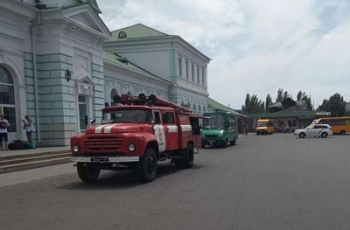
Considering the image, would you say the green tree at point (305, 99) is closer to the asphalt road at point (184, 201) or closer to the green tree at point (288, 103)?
the green tree at point (288, 103)

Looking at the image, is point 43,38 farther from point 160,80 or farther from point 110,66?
point 160,80

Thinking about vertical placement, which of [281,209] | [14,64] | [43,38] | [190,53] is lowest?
Answer: [281,209]

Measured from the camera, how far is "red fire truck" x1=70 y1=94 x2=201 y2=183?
11.2 meters

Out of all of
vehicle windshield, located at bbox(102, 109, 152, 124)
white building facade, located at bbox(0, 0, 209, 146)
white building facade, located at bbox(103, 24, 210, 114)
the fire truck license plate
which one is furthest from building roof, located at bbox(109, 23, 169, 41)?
the fire truck license plate

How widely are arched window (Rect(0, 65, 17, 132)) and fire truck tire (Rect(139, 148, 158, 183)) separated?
10.9m

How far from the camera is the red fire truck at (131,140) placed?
36.7 ft

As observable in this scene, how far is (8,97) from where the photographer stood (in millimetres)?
20562

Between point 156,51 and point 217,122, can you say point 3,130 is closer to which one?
point 217,122

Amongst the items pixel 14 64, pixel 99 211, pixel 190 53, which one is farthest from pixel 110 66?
pixel 99 211

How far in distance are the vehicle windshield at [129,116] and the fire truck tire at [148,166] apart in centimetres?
108

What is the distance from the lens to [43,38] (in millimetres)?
22219

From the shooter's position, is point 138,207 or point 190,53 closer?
point 138,207

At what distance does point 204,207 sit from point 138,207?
4.21ft

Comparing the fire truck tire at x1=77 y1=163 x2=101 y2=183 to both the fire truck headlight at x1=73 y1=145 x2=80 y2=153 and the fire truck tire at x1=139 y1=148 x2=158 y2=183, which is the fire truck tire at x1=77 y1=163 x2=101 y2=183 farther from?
the fire truck tire at x1=139 y1=148 x2=158 y2=183
